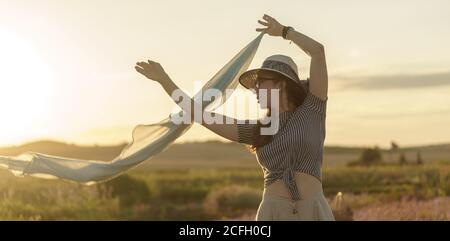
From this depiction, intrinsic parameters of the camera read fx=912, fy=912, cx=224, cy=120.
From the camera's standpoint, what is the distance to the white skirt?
22.3 ft

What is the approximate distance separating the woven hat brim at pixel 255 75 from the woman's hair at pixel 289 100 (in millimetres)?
44

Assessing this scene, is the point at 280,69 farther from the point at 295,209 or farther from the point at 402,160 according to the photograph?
the point at 402,160

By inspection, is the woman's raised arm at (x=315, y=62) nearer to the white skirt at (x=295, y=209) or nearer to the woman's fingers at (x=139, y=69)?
the white skirt at (x=295, y=209)

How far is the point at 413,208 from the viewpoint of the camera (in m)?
15.4

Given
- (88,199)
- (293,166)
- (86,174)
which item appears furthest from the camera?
(88,199)

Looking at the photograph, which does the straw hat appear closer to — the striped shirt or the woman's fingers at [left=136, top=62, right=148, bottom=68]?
the striped shirt

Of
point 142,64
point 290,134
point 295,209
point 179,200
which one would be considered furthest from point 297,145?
point 179,200

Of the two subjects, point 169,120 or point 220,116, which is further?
point 169,120

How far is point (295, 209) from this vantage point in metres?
6.85

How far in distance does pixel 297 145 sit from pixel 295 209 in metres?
0.50
